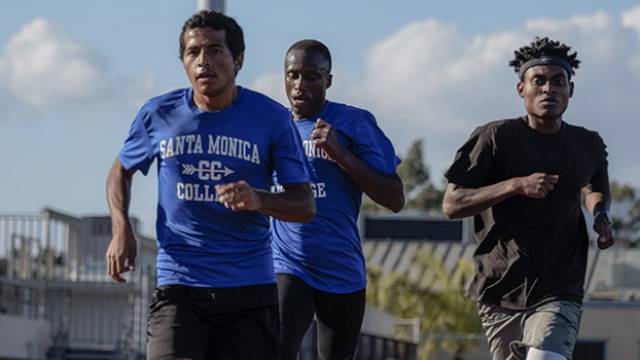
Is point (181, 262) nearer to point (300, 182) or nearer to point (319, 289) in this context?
point (300, 182)

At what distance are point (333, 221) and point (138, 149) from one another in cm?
208

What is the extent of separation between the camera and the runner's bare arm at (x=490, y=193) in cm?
862

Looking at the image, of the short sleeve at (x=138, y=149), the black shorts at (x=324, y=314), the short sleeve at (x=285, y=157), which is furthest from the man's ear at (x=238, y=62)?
the black shorts at (x=324, y=314)

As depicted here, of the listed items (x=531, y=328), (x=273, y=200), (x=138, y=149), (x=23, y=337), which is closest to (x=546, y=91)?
(x=531, y=328)

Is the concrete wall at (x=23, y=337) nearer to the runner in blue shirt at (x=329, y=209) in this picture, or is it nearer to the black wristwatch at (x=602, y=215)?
the runner in blue shirt at (x=329, y=209)

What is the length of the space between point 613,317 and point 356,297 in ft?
112

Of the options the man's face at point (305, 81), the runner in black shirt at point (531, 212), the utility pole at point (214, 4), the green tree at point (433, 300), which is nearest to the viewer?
the runner in black shirt at point (531, 212)

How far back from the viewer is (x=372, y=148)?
32.0 feet

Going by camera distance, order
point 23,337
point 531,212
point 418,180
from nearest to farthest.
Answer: point 531,212 < point 23,337 < point 418,180

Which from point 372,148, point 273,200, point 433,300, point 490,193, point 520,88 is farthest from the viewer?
point 433,300

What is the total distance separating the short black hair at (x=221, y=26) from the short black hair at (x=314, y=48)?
6.09ft

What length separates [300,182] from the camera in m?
7.72

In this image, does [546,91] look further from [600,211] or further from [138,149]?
[138,149]

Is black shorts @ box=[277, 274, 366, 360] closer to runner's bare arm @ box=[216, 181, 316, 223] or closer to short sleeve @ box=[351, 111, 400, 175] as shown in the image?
short sleeve @ box=[351, 111, 400, 175]
